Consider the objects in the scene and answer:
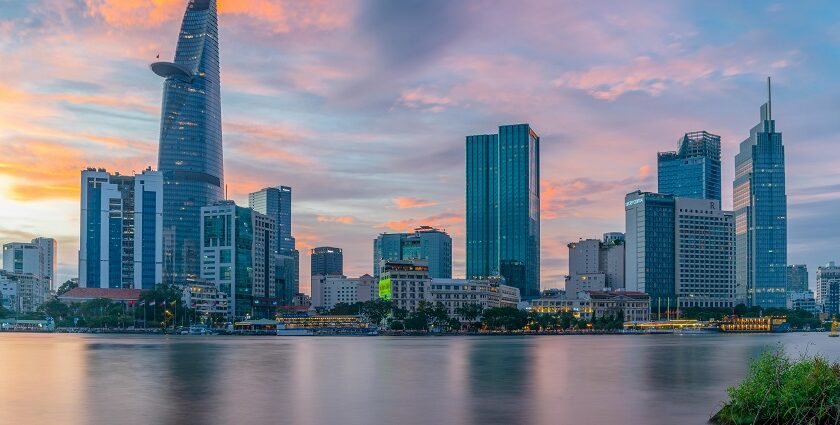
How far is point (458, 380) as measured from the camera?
9275 cm

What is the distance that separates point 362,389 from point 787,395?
44115mm

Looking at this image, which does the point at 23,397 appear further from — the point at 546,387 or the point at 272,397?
the point at 546,387

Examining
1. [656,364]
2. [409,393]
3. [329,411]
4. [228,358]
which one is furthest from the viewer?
[228,358]

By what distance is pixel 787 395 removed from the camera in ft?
160

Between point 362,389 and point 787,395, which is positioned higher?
point 787,395

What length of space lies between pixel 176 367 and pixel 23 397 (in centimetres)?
3515

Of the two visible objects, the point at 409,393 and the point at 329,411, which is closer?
the point at 329,411

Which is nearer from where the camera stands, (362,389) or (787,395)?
(787,395)

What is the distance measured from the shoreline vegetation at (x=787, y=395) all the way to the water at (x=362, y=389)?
7757mm

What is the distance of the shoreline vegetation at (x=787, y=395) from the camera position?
4822 cm

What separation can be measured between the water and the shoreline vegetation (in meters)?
7.76

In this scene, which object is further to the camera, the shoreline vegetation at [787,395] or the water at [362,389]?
the water at [362,389]

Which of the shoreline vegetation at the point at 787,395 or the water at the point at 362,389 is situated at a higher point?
the shoreline vegetation at the point at 787,395

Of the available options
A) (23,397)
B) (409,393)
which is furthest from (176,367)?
(409,393)
